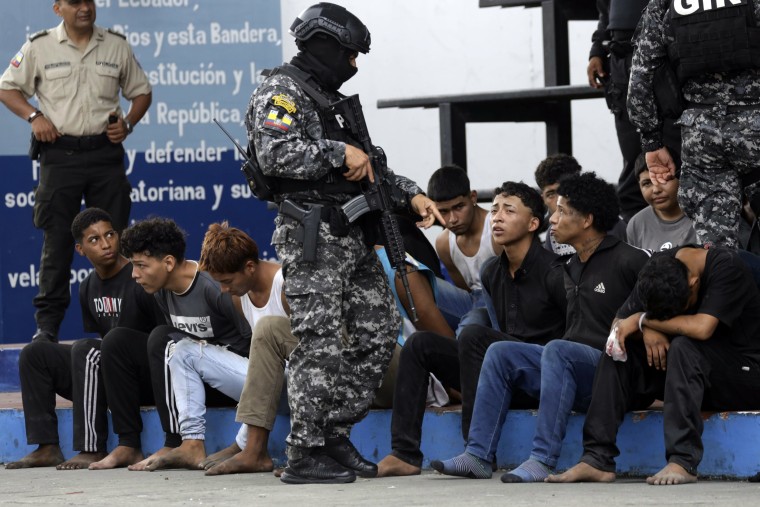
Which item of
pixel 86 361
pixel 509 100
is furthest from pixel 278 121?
pixel 509 100

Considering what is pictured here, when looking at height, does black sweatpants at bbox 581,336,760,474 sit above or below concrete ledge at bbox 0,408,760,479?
above

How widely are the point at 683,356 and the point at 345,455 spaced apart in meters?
1.15

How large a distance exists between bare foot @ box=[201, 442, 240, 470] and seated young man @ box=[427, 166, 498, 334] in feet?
3.18

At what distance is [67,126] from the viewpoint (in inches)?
273

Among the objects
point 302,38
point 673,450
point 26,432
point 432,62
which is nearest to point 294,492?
point 673,450

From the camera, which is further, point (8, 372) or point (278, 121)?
point (8, 372)

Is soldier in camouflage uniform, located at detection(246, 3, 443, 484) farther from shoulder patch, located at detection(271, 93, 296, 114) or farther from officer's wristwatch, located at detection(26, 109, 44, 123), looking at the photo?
officer's wristwatch, located at detection(26, 109, 44, 123)

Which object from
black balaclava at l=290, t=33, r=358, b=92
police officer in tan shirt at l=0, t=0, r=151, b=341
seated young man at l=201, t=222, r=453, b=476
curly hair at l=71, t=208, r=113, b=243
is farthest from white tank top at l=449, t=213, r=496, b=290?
police officer in tan shirt at l=0, t=0, r=151, b=341

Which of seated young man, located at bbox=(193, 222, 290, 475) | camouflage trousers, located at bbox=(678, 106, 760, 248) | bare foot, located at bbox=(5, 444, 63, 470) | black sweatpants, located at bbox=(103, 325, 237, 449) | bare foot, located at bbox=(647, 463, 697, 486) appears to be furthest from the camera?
bare foot, located at bbox=(5, 444, 63, 470)

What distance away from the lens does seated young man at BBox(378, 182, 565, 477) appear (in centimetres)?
499

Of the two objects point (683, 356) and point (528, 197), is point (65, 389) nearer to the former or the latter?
point (528, 197)

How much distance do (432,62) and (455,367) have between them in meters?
3.37

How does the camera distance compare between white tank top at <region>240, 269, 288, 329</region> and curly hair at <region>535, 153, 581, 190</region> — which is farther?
curly hair at <region>535, 153, 581, 190</region>

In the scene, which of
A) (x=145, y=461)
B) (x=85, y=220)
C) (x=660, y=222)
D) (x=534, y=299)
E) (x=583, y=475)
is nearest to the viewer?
(x=583, y=475)
